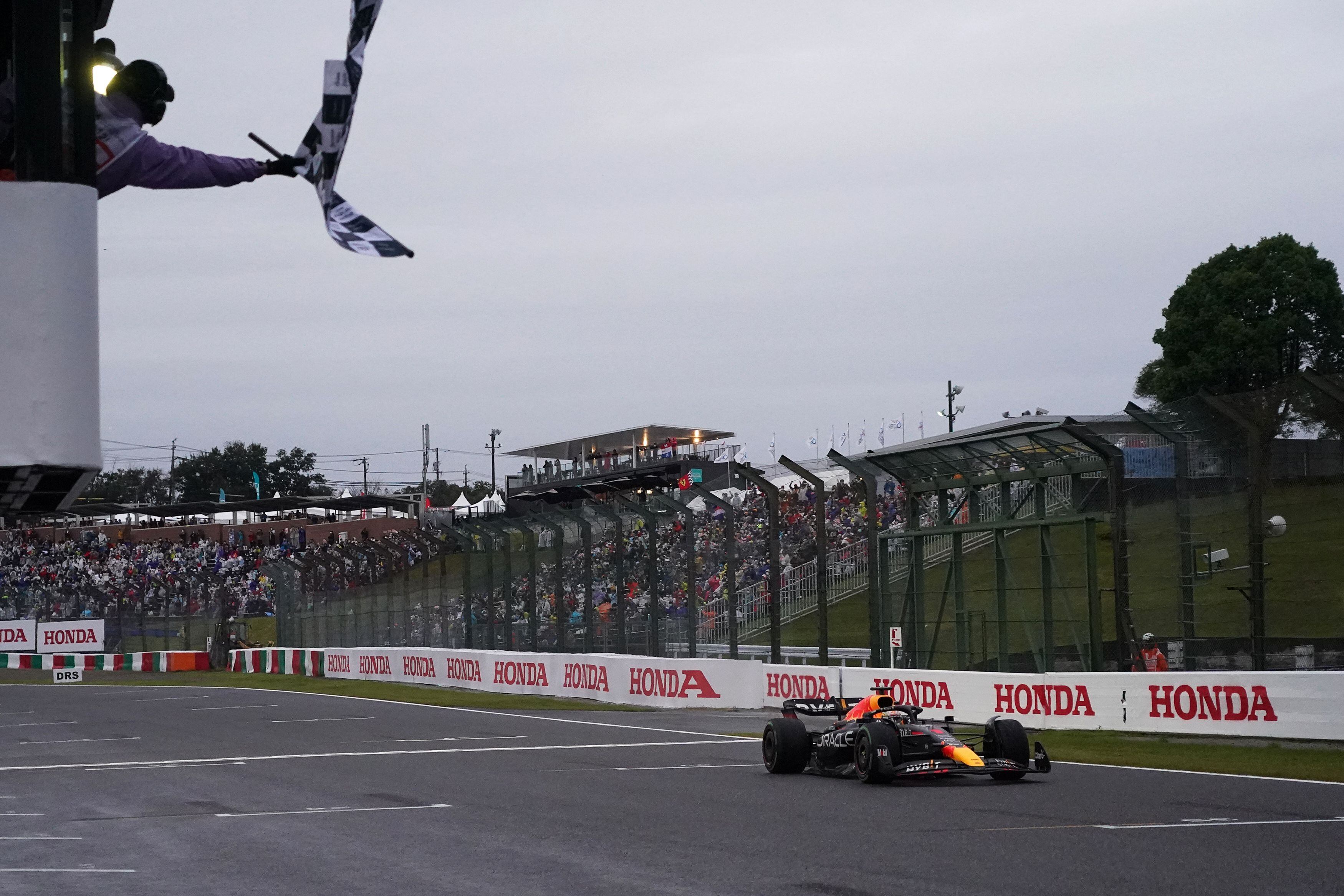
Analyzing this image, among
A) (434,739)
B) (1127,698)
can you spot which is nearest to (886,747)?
(1127,698)

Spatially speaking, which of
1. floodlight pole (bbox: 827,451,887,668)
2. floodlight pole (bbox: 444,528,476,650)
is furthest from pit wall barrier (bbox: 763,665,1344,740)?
floodlight pole (bbox: 444,528,476,650)

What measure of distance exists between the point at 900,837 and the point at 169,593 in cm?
4232

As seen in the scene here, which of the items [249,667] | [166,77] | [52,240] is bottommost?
[249,667]

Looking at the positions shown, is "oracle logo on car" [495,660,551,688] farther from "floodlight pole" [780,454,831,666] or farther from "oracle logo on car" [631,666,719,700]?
"floodlight pole" [780,454,831,666]

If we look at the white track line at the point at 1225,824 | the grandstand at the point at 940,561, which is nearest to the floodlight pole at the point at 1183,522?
the grandstand at the point at 940,561

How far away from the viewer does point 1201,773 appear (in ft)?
43.3

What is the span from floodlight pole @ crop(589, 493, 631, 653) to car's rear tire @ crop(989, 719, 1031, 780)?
15283 mm

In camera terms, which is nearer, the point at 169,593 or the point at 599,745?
the point at 599,745

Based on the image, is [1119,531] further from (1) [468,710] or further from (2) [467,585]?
(2) [467,585]

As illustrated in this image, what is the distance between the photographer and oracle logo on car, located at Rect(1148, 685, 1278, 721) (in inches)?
629

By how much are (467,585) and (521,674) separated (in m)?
→ 3.70

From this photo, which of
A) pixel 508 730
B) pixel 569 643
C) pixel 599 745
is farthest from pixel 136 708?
pixel 599 745

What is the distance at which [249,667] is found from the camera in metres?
45.1

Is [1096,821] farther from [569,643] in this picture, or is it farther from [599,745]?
[569,643]
